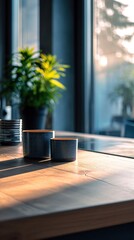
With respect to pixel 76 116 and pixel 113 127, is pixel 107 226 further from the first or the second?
pixel 76 116

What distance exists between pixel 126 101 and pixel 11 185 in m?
2.53

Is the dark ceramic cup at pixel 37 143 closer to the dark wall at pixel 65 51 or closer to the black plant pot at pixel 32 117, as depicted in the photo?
the black plant pot at pixel 32 117

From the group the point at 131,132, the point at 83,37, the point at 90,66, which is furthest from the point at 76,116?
the point at 131,132

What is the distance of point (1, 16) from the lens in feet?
16.0

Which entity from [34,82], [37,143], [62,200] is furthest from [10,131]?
[34,82]

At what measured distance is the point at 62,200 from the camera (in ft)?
2.59

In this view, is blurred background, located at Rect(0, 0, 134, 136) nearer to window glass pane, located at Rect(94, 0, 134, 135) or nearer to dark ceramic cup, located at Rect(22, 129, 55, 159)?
window glass pane, located at Rect(94, 0, 134, 135)

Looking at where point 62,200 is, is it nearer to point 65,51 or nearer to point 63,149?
point 63,149

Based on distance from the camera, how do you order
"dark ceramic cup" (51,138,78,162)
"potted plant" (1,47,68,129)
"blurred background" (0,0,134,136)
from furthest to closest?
"blurred background" (0,0,134,136) < "potted plant" (1,47,68,129) < "dark ceramic cup" (51,138,78,162)

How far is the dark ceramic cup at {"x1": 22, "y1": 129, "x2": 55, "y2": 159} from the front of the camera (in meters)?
1.33

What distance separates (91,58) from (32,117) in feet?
3.43

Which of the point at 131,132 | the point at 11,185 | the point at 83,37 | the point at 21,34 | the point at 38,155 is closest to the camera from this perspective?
the point at 11,185

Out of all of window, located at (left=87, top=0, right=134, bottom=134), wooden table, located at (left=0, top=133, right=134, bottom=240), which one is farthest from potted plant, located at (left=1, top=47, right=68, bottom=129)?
wooden table, located at (left=0, top=133, right=134, bottom=240)

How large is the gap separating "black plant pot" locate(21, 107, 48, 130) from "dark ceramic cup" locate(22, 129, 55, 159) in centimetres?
162
